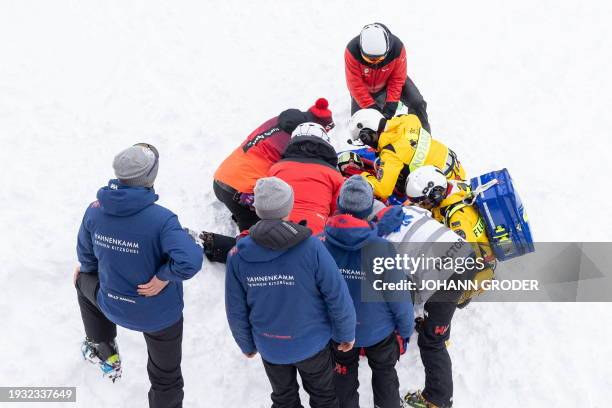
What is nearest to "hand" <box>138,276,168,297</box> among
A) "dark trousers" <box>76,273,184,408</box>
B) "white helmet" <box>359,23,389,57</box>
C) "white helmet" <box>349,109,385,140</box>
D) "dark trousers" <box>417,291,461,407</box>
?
"dark trousers" <box>76,273,184,408</box>

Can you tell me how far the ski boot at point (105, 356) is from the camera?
4062mm

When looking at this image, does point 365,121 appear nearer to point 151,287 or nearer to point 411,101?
point 411,101

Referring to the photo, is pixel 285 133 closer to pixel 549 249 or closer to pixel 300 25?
pixel 549 249

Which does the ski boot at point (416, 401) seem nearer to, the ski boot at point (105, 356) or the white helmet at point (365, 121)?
the ski boot at point (105, 356)

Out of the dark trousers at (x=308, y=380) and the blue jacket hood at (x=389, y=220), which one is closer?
the dark trousers at (x=308, y=380)

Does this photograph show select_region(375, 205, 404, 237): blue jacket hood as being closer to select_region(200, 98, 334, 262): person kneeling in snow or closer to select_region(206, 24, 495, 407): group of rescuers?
select_region(206, 24, 495, 407): group of rescuers

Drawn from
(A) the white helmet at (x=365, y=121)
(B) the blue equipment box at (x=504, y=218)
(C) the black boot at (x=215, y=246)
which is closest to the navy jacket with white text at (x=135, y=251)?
(C) the black boot at (x=215, y=246)

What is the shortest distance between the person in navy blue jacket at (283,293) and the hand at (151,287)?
18.7 inches

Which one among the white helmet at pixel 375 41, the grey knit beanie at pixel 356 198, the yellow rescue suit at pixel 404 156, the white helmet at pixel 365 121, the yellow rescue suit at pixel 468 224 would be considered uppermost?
the white helmet at pixel 375 41

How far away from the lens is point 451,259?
3996 millimetres

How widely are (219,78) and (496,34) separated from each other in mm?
4547

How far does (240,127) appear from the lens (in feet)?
22.6

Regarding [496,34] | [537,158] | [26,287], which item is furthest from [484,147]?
[26,287]

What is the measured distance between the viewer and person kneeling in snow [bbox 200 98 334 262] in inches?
202
